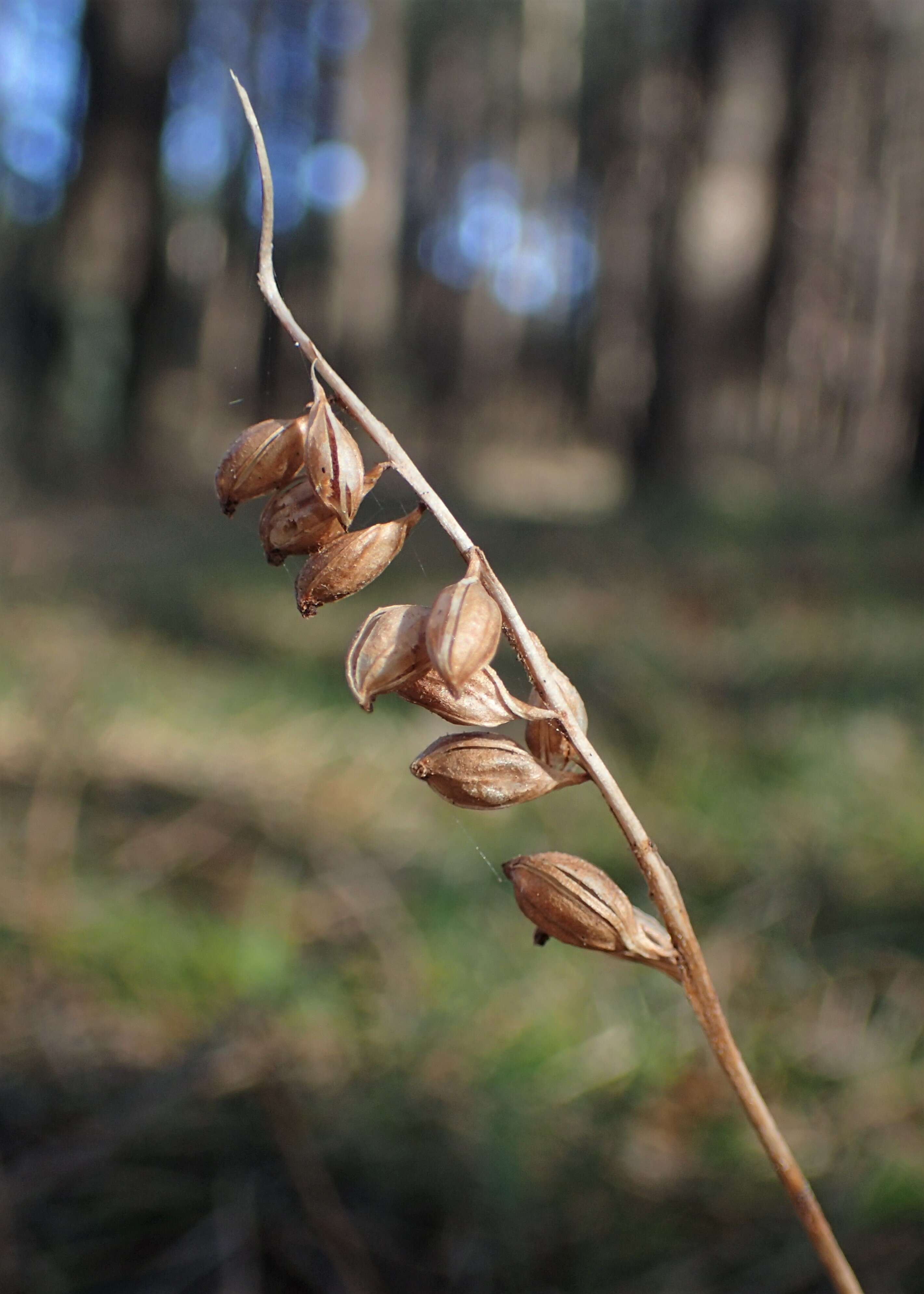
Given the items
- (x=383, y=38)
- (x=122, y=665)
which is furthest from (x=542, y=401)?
(x=122, y=665)

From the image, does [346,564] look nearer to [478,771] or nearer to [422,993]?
[478,771]

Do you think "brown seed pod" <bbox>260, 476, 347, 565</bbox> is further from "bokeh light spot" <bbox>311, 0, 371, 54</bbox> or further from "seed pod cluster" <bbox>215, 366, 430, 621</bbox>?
"bokeh light spot" <bbox>311, 0, 371, 54</bbox>

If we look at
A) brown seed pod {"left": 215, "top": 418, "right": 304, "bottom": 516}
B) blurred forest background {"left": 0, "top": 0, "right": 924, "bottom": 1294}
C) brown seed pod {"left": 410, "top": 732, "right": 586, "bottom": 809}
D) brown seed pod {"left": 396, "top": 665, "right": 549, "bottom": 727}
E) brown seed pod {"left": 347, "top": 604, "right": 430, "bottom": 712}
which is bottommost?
blurred forest background {"left": 0, "top": 0, "right": 924, "bottom": 1294}

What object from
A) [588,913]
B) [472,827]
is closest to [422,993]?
[472,827]

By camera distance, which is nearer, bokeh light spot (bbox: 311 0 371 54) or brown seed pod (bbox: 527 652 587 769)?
brown seed pod (bbox: 527 652 587 769)

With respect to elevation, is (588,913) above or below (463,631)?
below

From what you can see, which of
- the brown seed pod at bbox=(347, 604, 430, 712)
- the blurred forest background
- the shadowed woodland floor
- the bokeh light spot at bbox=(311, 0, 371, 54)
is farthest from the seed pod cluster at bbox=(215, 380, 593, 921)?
the bokeh light spot at bbox=(311, 0, 371, 54)

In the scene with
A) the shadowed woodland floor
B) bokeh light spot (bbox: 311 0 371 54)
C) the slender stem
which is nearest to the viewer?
the slender stem
